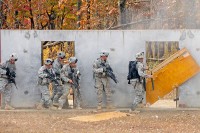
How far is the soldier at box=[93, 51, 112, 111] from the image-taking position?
15.6m

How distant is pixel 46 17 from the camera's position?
26.5 meters

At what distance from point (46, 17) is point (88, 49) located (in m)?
10.7

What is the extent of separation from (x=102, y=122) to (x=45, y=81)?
2.76 meters

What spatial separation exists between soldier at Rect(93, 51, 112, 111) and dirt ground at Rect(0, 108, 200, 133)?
22.7 inches

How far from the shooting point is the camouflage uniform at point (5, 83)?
51.3 feet

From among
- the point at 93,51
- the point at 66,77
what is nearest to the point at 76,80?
the point at 66,77

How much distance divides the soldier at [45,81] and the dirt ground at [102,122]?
36 centimetres

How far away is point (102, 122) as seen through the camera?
13.6 meters

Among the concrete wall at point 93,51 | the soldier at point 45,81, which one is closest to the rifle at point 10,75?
the concrete wall at point 93,51

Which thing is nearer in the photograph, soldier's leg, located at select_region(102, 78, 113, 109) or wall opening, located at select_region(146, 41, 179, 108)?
soldier's leg, located at select_region(102, 78, 113, 109)

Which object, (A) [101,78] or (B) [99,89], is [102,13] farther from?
(B) [99,89]

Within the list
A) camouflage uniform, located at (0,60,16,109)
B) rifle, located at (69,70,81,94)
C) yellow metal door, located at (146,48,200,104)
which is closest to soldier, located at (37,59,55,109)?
rifle, located at (69,70,81,94)

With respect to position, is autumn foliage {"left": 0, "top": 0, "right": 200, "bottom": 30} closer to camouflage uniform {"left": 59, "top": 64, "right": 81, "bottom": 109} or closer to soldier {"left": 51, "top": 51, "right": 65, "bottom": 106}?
soldier {"left": 51, "top": 51, "right": 65, "bottom": 106}

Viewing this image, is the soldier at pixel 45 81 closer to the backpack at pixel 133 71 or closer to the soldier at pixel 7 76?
the soldier at pixel 7 76
